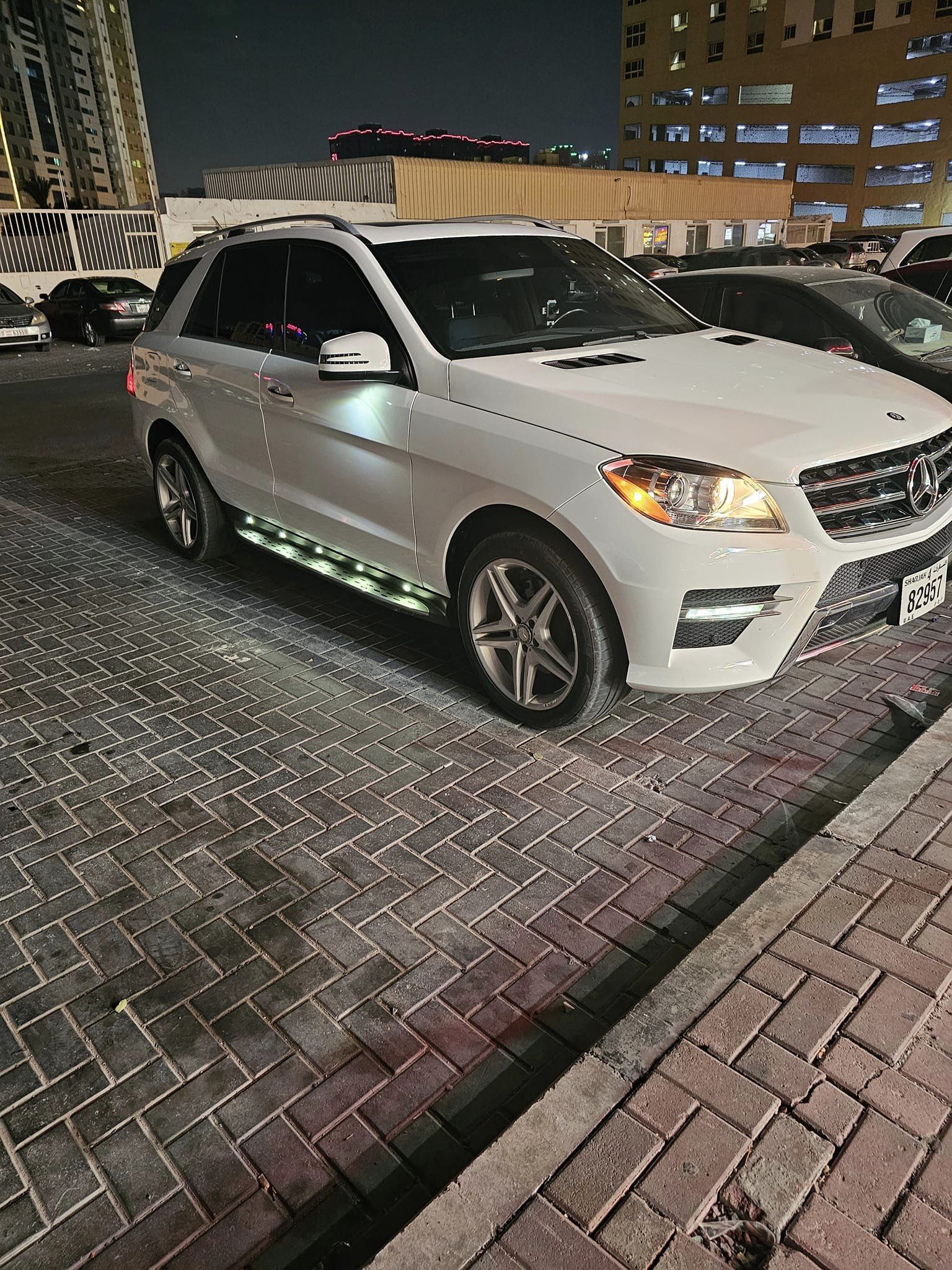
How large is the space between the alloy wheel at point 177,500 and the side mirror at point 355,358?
2.28 m

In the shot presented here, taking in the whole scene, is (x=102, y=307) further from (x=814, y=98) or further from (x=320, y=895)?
(x=814, y=98)

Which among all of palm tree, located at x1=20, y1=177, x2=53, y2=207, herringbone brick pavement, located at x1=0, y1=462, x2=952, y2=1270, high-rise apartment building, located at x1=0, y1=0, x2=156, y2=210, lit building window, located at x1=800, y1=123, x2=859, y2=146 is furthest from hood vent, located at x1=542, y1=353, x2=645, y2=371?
high-rise apartment building, located at x1=0, y1=0, x2=156, y2=210

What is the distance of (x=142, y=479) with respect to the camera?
8.40m

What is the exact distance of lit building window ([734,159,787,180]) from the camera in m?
68.3

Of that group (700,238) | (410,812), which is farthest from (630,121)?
(410,812)

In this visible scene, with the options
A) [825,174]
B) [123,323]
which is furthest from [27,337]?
[825,174]

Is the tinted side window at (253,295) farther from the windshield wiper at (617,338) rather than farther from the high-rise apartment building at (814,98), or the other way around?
the high-rise apartment building at (814,98)

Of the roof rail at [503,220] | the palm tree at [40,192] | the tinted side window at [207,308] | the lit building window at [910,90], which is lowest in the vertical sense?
the tinted side window at [207,308]

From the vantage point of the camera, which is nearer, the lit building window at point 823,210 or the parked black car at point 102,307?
the parked black car at point 102,307

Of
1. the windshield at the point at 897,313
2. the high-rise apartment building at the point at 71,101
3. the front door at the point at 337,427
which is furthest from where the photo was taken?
the high-rise apartment building at the point at 71,101

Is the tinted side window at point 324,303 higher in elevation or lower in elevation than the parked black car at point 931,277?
higher

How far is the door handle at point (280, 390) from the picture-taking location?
173 inches

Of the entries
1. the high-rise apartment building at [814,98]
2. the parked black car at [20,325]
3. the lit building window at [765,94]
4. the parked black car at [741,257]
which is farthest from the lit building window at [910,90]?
the parked black car at [20,325]

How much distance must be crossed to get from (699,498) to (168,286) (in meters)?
4.13
